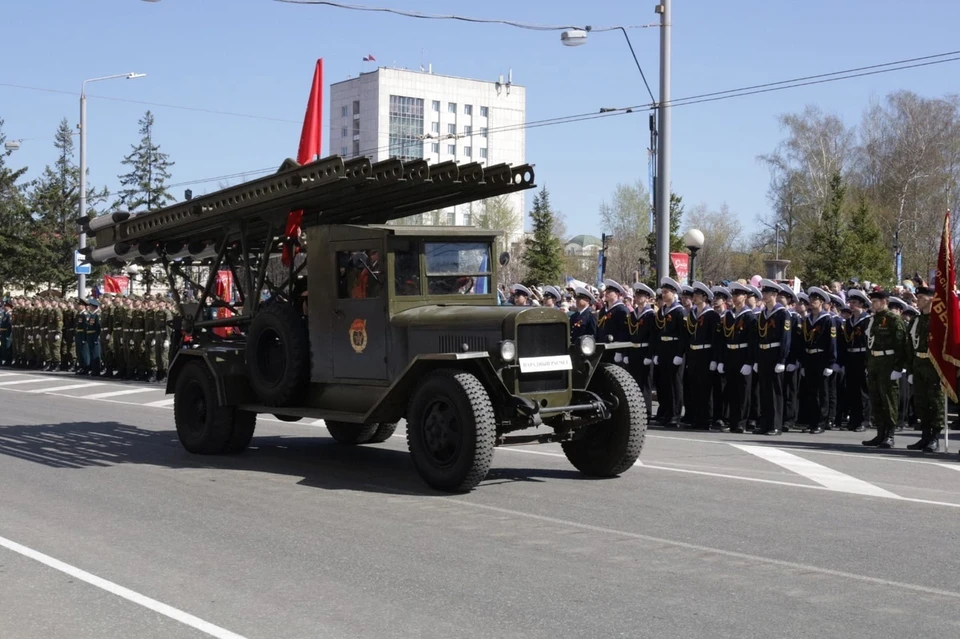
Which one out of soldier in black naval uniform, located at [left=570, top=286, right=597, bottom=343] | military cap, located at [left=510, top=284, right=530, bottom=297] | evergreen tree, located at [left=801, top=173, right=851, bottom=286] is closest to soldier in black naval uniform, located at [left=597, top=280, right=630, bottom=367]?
soldier in black naval uniform, located at [left=570, top=286, right=597, bottom=343]

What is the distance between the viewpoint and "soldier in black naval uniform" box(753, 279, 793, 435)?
15156 millimetres

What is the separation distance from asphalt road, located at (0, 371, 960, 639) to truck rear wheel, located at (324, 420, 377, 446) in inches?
17.9

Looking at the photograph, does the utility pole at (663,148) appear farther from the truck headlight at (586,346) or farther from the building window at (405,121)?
the building window at (405,121)

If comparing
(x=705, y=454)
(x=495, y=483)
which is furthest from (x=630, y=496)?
(x=705, y=454)

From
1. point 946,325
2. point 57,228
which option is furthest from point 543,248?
point 946,325

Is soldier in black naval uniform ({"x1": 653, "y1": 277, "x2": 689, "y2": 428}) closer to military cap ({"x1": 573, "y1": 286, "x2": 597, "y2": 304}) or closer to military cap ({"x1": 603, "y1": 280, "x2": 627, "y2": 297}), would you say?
military cap ({"x1": 603, "y1": 280, "x2": 627, "y2": 297})

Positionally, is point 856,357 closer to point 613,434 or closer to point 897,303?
point 897,303

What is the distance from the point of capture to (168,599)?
618cm

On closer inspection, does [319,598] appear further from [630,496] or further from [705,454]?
[705,454]

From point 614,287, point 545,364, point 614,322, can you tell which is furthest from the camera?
point 614,287

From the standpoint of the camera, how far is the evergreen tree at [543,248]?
6194 cm

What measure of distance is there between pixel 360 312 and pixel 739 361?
6.67 metres

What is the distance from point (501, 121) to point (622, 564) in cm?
11370

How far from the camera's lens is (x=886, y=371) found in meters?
13.6
